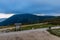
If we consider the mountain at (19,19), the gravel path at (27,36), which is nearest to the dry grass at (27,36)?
the gravel path at (27,36)

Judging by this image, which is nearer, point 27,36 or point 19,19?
point 27,36

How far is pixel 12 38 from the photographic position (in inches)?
993

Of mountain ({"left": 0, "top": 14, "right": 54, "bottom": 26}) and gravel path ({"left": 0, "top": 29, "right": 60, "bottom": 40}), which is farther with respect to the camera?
mountain ({"left": 0, "top": 14, "right": 54, "bottom": 26})

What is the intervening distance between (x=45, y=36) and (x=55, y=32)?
166 inches

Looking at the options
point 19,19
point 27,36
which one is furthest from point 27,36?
point 19,19

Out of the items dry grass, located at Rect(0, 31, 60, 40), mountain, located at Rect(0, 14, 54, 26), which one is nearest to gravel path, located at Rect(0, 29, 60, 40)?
dry grass, located at Rect(0, 31, 60, 40)

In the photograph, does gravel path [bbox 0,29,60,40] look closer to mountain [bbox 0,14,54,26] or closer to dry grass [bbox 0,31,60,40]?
dry grass [bbox 0,31,60,40]

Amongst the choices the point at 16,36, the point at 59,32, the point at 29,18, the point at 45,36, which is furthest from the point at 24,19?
the point at 16,36

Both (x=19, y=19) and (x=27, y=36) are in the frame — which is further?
(x=19, y=19)

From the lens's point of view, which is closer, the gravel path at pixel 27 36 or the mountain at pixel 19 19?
the gravel path at pixel 27 36

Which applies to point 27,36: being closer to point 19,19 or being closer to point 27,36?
point 27,36

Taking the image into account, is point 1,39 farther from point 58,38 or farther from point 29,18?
point 29,18

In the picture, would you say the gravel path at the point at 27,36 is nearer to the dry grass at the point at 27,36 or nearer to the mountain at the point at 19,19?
the dry grass at the point at 27,36

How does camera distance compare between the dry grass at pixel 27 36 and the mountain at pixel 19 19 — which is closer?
the dry grass at pixel 27 36
